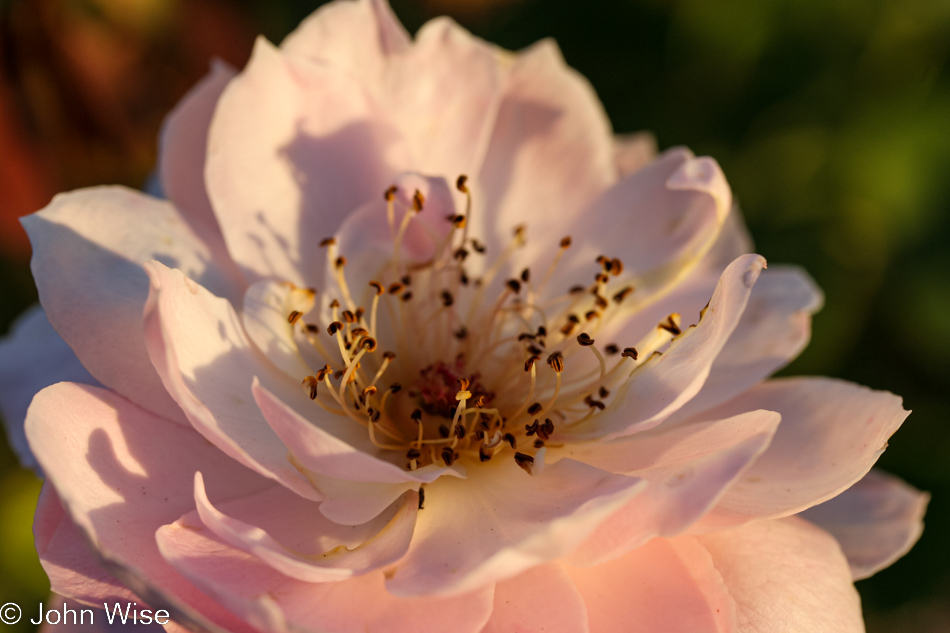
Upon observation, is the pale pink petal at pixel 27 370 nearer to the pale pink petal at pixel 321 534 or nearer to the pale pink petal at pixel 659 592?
the pale pink petal at pixel 321 534

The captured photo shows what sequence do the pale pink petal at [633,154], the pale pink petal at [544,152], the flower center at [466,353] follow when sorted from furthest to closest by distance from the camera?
1. the pale pink petal at [633,154]
2. the pale pink petal at [544,152]
3. the flower center at [466,353]

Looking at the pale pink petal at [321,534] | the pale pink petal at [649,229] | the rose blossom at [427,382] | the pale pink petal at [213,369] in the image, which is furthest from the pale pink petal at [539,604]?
the pale pink petal at [649,229]

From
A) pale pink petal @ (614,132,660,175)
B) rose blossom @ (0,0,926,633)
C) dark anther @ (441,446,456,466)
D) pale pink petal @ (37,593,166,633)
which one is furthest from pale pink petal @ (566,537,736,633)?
pale pink petal @ (614,132,660,175)

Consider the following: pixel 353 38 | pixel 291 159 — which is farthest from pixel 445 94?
pixel 291 159

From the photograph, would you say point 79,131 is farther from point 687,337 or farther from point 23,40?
point 687,337

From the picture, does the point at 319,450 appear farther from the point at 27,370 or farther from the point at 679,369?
the point at 27,370

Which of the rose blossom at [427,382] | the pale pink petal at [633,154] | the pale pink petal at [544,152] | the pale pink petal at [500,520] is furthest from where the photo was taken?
the pale pink petal at [633,154]

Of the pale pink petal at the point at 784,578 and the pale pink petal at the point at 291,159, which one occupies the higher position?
the pale pink petal at the point at 291,159
